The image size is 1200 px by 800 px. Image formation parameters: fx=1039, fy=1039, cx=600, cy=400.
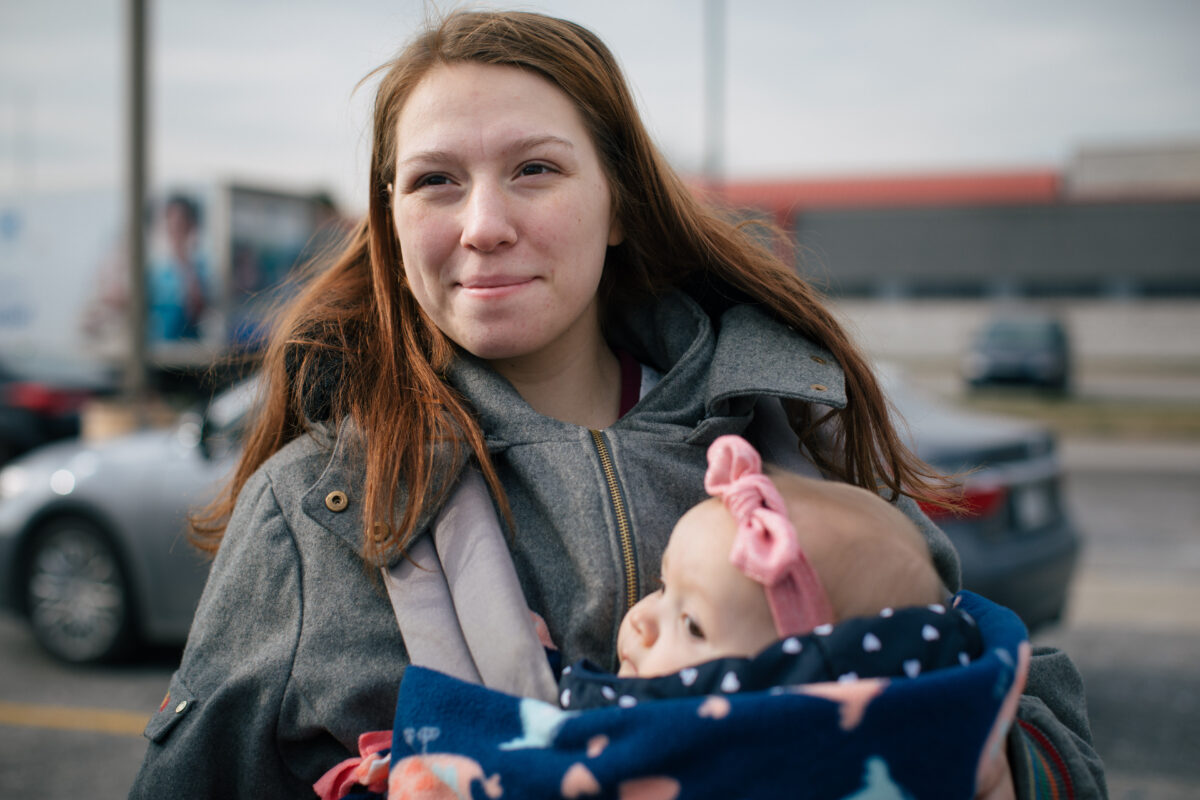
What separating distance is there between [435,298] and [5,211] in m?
17.6

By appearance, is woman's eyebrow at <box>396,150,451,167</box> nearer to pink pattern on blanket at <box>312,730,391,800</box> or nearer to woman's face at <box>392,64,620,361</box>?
woman's face at <box>392,64,620,361</box>

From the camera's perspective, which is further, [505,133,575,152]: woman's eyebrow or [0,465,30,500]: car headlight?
[0,465,30,500]: car headlight

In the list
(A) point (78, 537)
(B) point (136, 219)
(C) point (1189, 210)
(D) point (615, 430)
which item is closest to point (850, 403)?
(D) point (615, 430)

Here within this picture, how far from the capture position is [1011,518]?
16.3 ft

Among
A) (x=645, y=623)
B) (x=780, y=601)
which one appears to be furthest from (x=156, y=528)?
(x=780, y=601)

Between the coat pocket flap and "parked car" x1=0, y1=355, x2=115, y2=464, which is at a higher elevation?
the coat pocket flap

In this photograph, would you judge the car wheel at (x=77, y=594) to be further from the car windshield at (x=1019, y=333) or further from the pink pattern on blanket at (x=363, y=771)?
the car windshield at (x=1019, y=333)

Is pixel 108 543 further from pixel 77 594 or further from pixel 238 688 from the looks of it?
pixel 238 688

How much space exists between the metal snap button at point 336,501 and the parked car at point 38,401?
1067 cm

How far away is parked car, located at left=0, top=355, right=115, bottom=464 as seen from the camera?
10.8 metres

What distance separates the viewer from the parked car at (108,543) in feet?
17.4

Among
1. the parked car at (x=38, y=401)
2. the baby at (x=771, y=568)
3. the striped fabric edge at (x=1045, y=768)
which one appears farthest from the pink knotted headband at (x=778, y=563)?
the parked car at (x=38, y=401)

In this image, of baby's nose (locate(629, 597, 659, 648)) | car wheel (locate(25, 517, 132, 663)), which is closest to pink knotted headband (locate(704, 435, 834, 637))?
baby's nose (locate(629, 597, 659, 648))

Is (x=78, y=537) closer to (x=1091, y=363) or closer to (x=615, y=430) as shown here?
(x=615, y=430)
